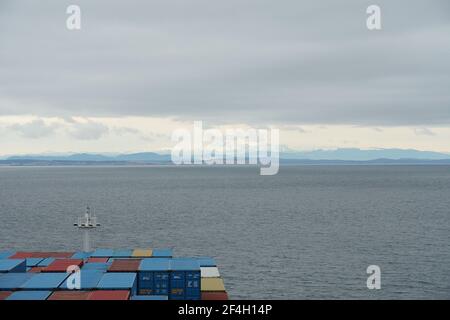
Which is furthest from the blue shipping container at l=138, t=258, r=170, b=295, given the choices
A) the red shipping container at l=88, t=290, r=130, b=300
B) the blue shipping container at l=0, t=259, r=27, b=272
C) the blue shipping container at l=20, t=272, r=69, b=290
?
the blue shipping container at l=0, t=259, r=27, b=272

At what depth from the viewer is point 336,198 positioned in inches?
6535

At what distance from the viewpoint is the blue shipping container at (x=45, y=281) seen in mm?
29094

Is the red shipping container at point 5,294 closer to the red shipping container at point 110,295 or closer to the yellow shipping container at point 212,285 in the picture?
the red shipping container at point 110,295

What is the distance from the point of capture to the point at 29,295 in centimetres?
2767

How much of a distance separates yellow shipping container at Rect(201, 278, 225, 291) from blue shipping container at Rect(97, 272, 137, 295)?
737cm

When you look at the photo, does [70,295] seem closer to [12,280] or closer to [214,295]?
[12,280]

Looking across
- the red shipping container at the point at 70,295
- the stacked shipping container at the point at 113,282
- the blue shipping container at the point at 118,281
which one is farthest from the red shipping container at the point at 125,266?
the red shipping container at the point at 70,295

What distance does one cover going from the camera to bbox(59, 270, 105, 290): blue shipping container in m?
29.2

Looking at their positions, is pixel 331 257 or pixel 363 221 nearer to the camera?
pixel 331 257

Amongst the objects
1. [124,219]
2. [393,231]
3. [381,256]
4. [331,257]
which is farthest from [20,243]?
[393,231]

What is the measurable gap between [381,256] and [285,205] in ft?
239

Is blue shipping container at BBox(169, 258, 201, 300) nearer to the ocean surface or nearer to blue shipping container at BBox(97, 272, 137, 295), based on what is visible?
blue shipping container at BBox(97, 272, 137, 295)

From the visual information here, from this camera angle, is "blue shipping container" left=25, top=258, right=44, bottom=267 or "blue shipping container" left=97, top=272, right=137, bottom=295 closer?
"blue shipping container" left=97, top=272, right=137, bottom=295
